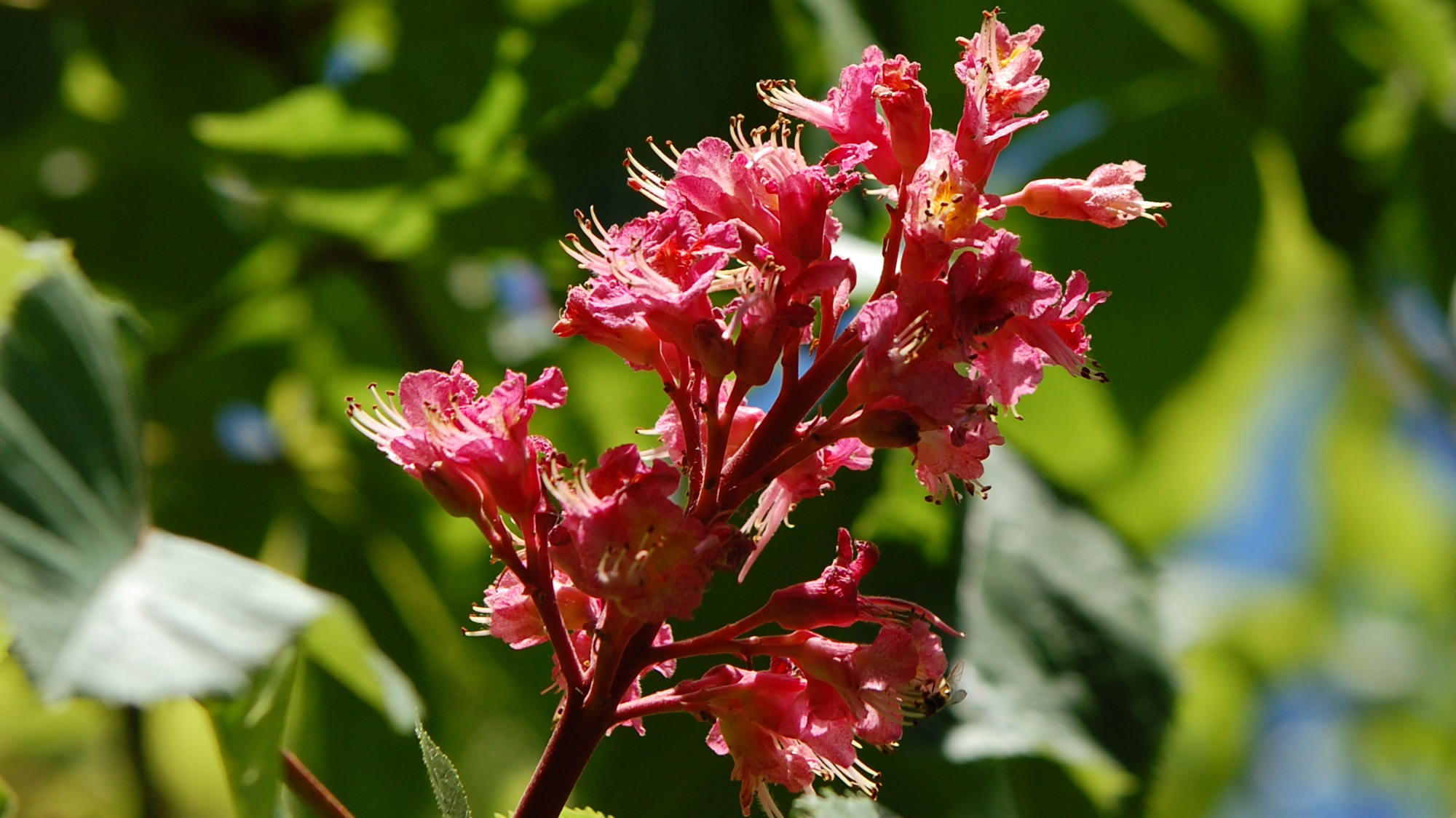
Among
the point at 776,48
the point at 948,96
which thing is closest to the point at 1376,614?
the point at 948,96

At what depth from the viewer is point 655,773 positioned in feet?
3.98

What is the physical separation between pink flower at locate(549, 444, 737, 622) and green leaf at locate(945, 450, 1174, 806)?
1.41 ft

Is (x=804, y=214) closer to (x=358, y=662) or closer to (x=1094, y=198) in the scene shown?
(x=1094, y=198)

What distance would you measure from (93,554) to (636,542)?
479 millimetres

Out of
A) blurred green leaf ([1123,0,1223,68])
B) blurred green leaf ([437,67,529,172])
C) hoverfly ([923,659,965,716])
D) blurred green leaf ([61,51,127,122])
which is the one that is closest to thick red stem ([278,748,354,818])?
hoverfly ([923,659,965,716])

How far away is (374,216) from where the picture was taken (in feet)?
5.53

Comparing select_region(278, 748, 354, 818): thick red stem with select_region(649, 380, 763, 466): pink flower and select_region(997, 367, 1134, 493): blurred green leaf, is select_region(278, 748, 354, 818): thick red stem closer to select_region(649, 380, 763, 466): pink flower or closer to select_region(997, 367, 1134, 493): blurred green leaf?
select_region(649, 380, 763, 466): pink flower

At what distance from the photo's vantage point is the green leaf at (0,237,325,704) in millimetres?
822

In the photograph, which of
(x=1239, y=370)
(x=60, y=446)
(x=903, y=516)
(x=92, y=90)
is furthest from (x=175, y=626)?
(x=1239, y=370)

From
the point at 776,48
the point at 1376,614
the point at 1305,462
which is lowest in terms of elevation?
the point at 1376,614

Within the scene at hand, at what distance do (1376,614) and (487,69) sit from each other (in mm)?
2702

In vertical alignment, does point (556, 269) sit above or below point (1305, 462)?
above

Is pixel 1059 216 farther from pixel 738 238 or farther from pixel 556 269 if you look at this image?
pixel 556 269

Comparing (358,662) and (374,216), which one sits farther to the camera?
(374,216)
